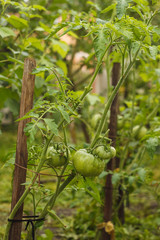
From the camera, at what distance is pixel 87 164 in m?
1.12

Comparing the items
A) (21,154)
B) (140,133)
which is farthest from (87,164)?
(140,133)

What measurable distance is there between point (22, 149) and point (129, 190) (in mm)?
1206

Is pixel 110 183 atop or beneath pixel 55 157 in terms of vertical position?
beneath

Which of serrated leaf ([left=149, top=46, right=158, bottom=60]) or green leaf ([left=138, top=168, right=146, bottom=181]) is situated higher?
serrated leaf ([left=149, top=46, right=158, bottom=60])

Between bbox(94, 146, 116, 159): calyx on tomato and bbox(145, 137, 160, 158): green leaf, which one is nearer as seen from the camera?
bbox(94, 146, 116, 159): calyx on tomato

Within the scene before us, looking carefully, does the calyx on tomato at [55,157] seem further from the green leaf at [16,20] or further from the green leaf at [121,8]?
the green leaf at [16,20]

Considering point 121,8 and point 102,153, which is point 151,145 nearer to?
point 102,153

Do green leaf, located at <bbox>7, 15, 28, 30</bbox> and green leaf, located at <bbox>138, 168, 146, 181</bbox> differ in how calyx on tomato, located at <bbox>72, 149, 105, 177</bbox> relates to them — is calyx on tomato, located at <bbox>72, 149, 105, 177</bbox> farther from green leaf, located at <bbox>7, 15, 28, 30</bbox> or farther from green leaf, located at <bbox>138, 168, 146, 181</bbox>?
green leaf, located at <bbox>7, 15, 28, 30</bbox>

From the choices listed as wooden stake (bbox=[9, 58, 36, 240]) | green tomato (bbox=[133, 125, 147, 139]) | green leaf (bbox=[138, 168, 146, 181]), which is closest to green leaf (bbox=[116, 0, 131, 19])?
wooden stake (bbox=[9, 58, 36, 240])

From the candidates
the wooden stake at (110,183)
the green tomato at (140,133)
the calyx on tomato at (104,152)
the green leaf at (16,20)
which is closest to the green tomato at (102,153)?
the calyx on tomato at (104,152)

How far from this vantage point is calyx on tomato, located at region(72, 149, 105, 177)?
1.12 metres

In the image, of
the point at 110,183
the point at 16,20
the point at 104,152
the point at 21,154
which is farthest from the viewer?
the point at 110,183

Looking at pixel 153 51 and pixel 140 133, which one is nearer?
pixel 153 51

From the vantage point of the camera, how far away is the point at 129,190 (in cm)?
222
